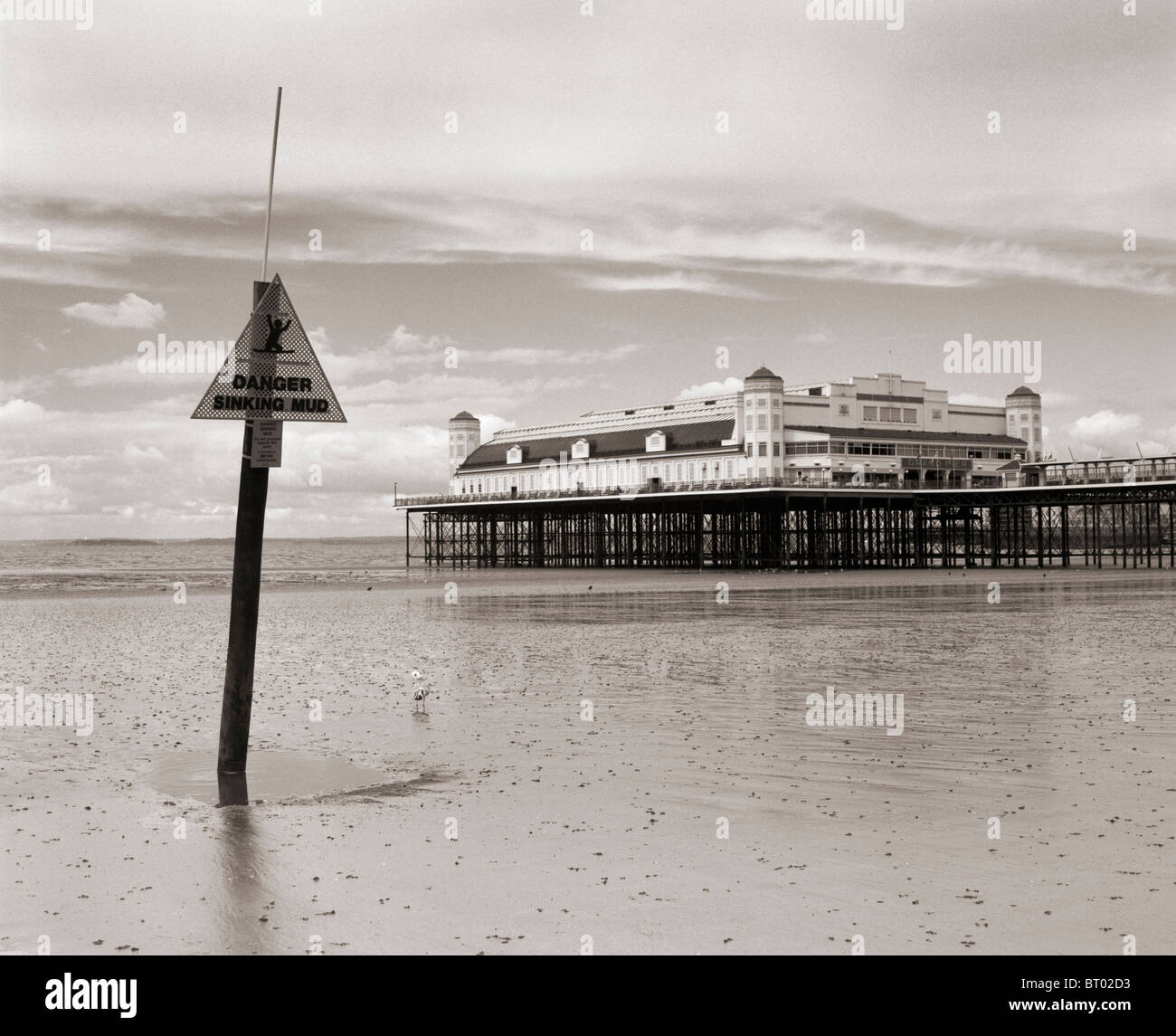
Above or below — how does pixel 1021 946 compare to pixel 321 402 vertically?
below

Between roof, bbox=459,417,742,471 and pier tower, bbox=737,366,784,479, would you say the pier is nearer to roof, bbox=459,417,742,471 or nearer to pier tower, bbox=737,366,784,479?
pier tower, bbox=737,366,784,479

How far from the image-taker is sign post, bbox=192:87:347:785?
10258 millimetres

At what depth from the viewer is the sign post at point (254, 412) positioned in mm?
10258

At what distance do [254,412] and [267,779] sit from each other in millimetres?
3113

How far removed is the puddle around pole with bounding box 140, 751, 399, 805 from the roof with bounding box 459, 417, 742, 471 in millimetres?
71016

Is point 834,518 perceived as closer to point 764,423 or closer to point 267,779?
point 764,423

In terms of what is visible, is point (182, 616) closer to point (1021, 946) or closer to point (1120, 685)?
point (1120, 685)

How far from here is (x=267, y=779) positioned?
35.2 ft

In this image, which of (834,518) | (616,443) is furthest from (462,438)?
(834,518)
